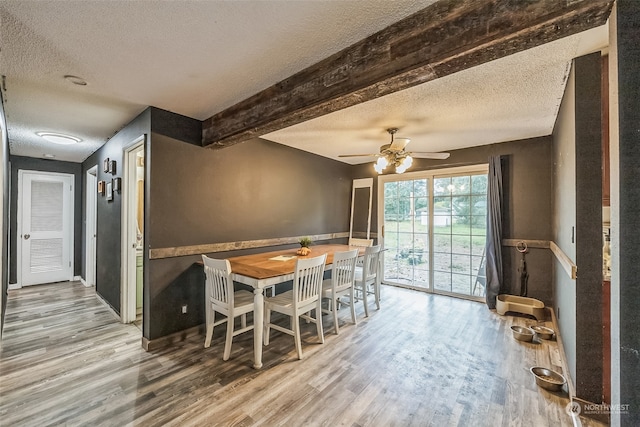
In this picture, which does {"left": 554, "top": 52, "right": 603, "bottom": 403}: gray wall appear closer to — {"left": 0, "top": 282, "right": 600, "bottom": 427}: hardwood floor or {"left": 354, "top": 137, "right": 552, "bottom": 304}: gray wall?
{"left": 0, "top": 282, "right": 600, "bottom": 427}: hardwood floor

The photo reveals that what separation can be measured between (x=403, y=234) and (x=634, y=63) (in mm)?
4037

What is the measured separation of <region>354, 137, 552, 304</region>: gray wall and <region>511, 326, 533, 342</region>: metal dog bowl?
103 centimetres

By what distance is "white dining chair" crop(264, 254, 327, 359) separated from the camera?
250 cm

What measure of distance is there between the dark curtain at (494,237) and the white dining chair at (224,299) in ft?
10.8

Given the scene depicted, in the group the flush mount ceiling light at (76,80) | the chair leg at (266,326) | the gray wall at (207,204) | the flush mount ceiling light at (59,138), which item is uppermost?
the flush mount ceiling light at (76,80)

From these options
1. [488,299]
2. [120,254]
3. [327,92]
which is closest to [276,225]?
[120,254]

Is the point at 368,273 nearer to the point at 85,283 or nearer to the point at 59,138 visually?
the point at 59,138

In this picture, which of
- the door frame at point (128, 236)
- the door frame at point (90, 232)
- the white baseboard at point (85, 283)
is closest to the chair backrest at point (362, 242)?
the door frame at point (128, 236)

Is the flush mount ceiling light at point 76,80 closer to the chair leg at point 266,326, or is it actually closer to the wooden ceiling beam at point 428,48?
the wooden ceiling beam at point 428,48

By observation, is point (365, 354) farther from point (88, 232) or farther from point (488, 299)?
point (88, 232)

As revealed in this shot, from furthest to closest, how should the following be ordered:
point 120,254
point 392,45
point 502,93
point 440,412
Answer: point 120,254, point 502,93, point 440,412, point 392,45

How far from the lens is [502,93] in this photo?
2365 millimetres

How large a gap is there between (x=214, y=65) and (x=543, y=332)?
4062 mm

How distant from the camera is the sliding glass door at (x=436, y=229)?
13.9ft
